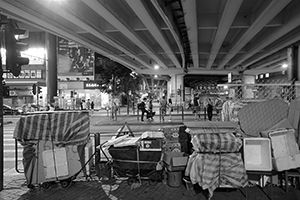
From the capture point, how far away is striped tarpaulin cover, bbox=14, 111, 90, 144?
526cm

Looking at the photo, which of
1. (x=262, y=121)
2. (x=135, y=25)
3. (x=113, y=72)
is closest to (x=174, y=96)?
(x=113, y=72)

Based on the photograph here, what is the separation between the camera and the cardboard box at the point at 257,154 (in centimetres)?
475

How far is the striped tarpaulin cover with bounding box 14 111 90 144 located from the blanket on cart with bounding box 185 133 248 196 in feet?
8.66

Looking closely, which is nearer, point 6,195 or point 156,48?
point 6,195

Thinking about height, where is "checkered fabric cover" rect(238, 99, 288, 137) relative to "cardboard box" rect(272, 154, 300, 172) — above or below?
above

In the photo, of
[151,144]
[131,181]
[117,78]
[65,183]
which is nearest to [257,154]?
[151,144]

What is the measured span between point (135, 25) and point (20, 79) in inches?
1422

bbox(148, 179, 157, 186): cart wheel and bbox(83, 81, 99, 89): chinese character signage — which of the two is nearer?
A: bbox(148, 179, 157, 186): cart wheel

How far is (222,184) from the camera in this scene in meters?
4.59

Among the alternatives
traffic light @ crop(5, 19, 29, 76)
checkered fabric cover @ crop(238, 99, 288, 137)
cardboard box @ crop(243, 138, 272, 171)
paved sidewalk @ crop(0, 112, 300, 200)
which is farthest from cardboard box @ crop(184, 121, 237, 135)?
traffic light @ crop(5, 19, 29, 76)

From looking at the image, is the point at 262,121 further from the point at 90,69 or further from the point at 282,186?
the point at 90,69

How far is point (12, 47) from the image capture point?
542 cm

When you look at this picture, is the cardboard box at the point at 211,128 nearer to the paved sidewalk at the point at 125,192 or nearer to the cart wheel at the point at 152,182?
the paved sidewalk at the point at 125,192

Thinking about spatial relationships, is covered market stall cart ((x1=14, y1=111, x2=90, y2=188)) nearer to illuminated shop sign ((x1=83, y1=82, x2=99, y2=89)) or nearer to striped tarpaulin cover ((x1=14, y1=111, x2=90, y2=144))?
striped tarpaulin cover ((x1=14, y1=111, x2=90, y2=144))
